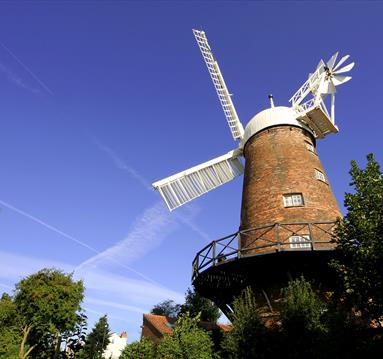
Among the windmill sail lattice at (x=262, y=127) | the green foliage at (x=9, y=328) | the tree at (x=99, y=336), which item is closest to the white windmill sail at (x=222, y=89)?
the windmill sail lattice at (x=262, y=127)

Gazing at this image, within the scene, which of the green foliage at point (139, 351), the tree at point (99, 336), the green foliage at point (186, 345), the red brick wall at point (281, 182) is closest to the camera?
the green foliage at point (186, 345)

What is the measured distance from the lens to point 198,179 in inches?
748

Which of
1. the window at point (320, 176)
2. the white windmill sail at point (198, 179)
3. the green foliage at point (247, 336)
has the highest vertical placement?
the white windmill sail at point (198, 179)

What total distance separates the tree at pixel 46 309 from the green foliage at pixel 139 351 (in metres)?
7.37

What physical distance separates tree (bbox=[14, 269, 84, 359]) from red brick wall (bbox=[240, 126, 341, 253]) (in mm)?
13671

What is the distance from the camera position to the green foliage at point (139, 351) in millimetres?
16828

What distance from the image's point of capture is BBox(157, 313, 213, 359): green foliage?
44.2 feet

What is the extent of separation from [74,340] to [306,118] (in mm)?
19794

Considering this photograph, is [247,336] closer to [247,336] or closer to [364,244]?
[247,336]

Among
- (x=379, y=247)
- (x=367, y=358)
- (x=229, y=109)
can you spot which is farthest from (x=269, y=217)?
(x=229, y=109)

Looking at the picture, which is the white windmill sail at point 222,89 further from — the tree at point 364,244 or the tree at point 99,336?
the tree at point 99,336

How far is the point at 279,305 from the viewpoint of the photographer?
1255 centimetres

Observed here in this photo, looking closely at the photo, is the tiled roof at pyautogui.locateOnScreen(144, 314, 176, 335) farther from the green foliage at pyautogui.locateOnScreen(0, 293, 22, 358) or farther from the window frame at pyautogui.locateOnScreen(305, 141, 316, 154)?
the window frame at pyautogui.locateOnScreen(305, 141, 316, 154)

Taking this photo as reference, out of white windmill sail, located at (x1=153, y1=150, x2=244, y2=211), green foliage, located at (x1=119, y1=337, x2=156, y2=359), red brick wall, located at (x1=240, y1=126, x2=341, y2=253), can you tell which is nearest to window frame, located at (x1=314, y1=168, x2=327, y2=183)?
red brick wall, located at (x1=240, y1=126, x2=341, y2=253)
